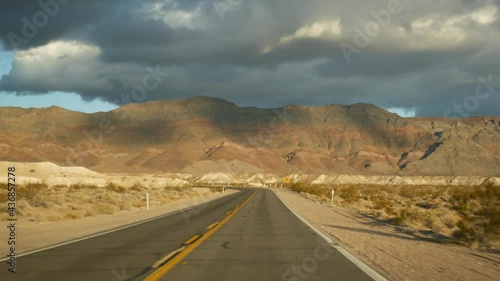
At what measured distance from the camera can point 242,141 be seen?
183m

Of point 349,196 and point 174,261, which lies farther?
point 349,196

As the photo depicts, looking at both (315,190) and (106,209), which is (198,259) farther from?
(315,190)

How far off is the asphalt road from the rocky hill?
13747cm

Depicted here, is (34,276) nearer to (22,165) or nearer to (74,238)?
(74,238)

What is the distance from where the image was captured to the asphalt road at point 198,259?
28.7 ft

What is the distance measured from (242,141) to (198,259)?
6807 inches

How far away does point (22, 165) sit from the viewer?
234 ft

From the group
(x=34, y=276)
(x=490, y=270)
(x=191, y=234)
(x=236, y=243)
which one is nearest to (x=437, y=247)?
(x=490, y=270)

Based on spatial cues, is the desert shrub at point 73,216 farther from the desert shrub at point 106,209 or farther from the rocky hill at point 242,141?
the rocky hill at point 242,141

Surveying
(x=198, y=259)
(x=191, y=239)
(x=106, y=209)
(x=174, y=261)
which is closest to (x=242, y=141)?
(x=106, y=209)

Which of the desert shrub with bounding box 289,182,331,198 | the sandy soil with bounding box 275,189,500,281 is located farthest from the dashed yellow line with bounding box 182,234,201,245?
the desert shrub with bounding box 289,182,331,198

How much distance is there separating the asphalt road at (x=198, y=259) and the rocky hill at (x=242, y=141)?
451ft

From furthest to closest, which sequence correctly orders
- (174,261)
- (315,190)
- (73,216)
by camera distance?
(315,190), (73,216), (174,261)

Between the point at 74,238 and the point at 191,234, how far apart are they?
3.72 m
